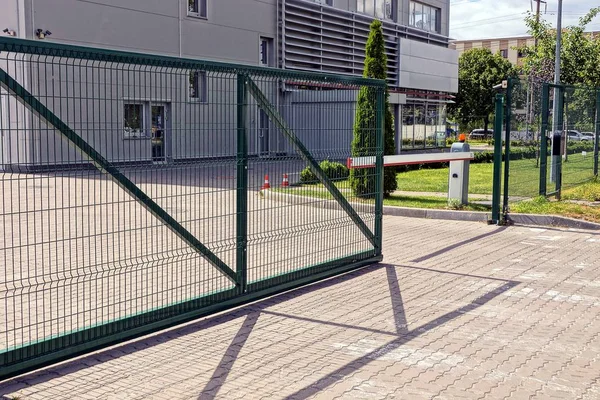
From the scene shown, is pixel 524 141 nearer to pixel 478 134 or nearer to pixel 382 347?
pixel 382 347

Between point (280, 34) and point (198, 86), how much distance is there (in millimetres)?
26217

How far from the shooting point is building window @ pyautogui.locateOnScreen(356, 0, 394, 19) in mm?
37531

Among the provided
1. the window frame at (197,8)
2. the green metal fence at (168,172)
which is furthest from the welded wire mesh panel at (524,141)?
the window frame at (197,8)

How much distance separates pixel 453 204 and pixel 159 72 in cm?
913

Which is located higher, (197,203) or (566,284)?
(197,203)

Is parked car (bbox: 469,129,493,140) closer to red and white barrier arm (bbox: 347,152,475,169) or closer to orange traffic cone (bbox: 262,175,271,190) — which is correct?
red and white barrier arm (bbox: 347,152,475,169)

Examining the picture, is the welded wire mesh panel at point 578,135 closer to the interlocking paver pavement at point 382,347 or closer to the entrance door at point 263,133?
the interlocking paver pavement at point 382,347

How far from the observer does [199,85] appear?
21.4ft

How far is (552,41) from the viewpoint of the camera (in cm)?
2950

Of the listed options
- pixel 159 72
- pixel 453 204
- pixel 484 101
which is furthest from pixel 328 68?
pixel 484 101

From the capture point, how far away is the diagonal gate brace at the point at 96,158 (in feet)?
16.6

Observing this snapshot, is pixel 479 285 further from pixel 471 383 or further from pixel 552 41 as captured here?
pixel 552 41

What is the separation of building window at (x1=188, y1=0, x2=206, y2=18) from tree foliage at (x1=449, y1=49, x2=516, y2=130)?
42.3m

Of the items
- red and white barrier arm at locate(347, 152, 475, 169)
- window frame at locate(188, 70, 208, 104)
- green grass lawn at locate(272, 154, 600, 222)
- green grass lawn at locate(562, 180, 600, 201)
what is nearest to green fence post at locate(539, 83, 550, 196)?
green grass lawn at locate(272, 154, 600, 222)
